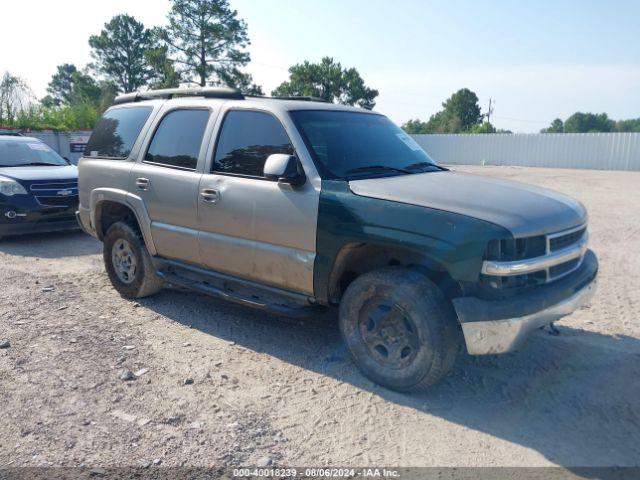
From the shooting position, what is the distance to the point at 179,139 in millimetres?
5035

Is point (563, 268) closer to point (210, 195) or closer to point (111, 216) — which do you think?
point (210, 195)

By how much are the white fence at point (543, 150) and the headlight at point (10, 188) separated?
103 ft

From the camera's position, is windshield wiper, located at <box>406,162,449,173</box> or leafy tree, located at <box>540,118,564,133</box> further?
leafy tree, located at <box>540,118,564,133</box>

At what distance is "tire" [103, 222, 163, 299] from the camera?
543cm

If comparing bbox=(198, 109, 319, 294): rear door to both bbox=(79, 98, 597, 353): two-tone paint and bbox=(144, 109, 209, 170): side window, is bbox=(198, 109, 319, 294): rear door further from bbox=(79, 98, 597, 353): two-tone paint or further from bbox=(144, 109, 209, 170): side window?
bbox=(144, 109, 209, 170): side window

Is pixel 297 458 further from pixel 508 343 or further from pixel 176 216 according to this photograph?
pixel 176 216

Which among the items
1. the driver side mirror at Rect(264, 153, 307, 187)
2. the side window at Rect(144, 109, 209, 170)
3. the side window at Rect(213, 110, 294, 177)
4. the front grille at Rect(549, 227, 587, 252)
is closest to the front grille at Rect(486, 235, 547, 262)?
the front grille at Rect(549, 227, 587, 252)

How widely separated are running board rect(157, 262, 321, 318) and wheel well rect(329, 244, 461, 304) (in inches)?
11.0

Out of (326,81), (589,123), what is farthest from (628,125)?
(326,81)

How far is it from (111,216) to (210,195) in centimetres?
190

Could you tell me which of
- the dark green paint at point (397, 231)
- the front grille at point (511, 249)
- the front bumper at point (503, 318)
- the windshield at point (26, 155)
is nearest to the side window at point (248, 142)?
the dark green paint at point (397, 231)

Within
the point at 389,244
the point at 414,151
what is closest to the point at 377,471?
the point at 389,244

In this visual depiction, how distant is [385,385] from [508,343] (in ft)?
2.98

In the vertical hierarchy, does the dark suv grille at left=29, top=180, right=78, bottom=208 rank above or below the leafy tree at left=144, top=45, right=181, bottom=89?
below
